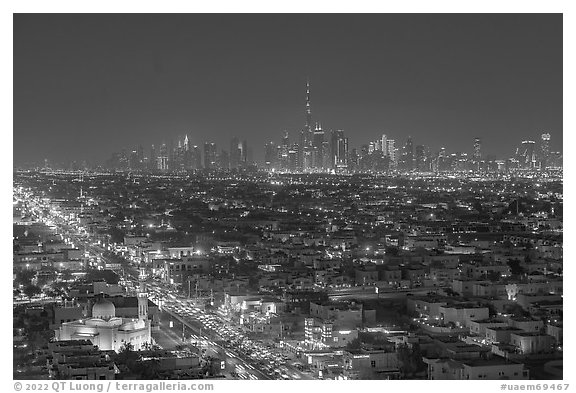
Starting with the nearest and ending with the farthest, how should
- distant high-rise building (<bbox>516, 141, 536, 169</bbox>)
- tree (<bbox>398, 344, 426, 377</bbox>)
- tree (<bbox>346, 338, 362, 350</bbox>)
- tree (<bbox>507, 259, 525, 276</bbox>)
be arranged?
tree (<bbox>398, 344, 426, 377</bbox>)
tree (<bbox>346, 338, 362, 350</bbox>)
tree (<bbox>507, 259, 525, 276</bbox>)
distant high-rise building (<bbox>516, 141, 536, 169</bbox>)

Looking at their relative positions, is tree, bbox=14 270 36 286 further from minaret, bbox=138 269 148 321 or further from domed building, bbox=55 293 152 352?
domed building, bbox=55 293 152 352

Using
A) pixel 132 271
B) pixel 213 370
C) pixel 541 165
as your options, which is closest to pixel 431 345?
pixel 213 370

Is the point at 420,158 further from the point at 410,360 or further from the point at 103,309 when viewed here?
the point at 410,360

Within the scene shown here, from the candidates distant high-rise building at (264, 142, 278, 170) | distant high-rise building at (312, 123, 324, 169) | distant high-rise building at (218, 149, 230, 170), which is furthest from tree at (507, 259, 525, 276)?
distant high-rise building at (218, 149, 230, 170)

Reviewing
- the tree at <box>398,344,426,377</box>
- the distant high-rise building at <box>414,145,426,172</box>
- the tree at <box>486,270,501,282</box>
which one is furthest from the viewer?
the distant high-rise building at <box>414,145,426,172</box>

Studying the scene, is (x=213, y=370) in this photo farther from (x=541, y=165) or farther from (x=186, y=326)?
(x=541, y=165)

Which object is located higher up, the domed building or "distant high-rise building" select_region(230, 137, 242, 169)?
"distant high-rise building" select_region(230, 137, 242, 169)

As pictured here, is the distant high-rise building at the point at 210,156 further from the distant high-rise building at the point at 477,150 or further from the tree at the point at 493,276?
the tree at the point at 493,276
